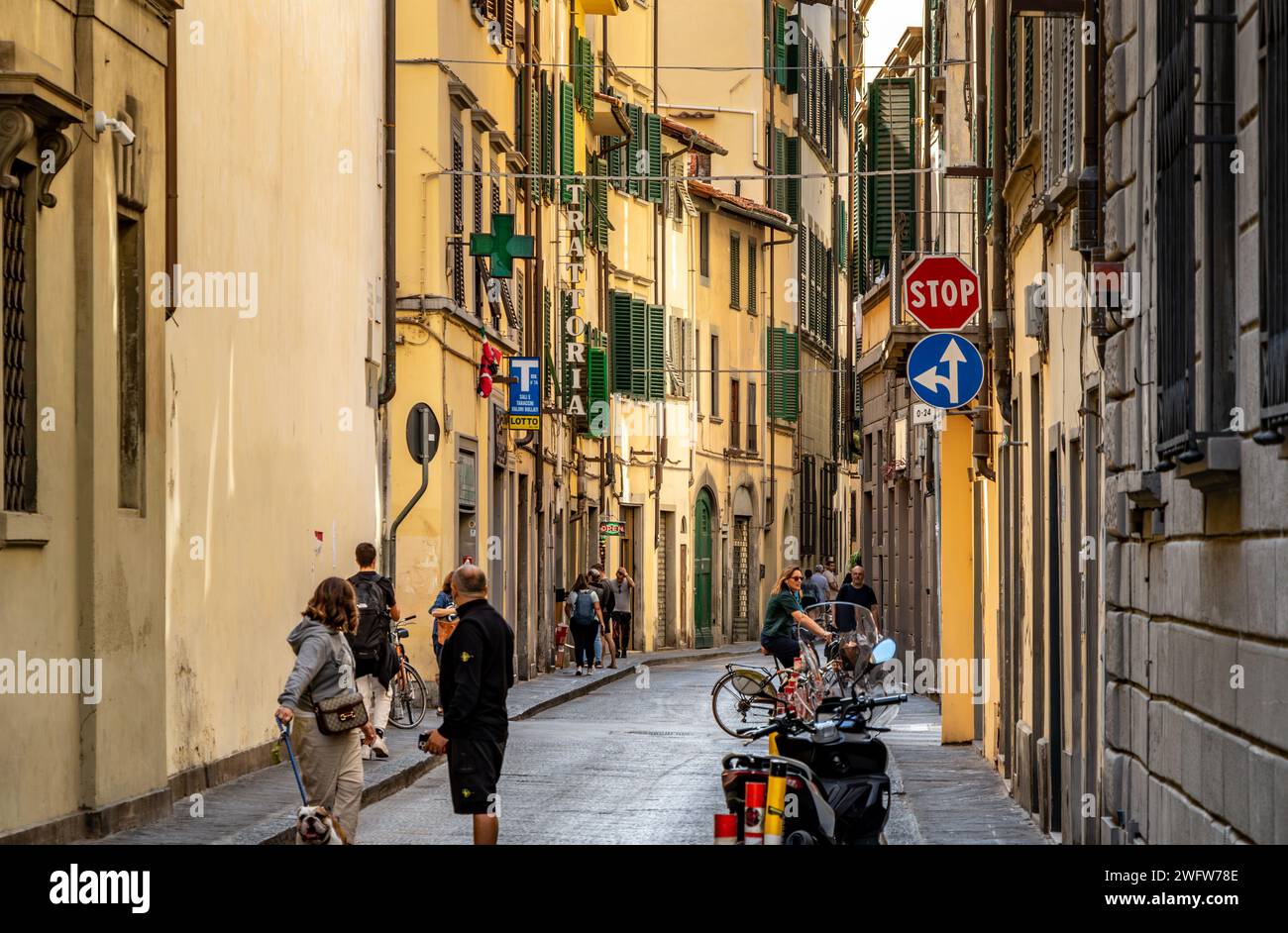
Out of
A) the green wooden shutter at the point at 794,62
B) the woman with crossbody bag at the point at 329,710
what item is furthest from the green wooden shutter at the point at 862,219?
the green wooden shutter at the point at 794,62

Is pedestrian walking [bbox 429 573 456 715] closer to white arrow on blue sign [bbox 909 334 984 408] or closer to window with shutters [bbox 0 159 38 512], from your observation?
white arrow on blue sign [bbox 909 334 984 408]

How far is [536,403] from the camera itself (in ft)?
108

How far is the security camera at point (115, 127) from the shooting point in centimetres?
1373

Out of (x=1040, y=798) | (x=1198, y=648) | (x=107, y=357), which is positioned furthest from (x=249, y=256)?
(x=1198, y=648)

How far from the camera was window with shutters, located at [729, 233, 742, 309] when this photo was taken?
57500mm

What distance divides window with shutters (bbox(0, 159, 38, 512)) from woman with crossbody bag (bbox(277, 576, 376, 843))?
181cm

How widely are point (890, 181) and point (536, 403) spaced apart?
23.2ft

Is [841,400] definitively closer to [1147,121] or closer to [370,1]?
[370,1]

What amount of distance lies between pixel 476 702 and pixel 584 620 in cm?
2531

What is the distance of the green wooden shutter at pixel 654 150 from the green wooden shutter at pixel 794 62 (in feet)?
38.1

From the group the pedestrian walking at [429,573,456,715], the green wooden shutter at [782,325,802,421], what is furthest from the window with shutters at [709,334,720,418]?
the pedestrian walking at [429,573,456,715]

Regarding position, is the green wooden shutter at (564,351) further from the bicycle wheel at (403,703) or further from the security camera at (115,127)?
the security camera at (115,127)

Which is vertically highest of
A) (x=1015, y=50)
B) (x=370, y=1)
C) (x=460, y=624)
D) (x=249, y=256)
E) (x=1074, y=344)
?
(x=370, y=1)

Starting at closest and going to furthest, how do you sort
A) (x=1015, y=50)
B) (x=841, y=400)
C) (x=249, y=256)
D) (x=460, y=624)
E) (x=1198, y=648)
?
(x=1198, y=648) → (x=460, y=624) → (x=1015, y=50) → (x=249, y=256) → (x=841, y=400)
